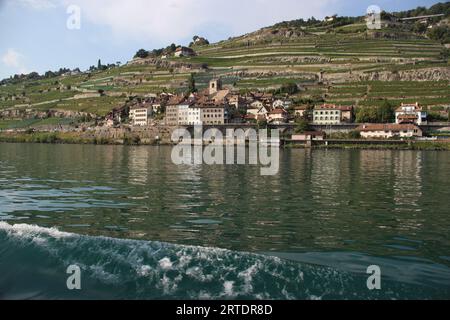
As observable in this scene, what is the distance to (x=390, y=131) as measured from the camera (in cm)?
8894

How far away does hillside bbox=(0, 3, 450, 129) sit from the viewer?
4355 inches

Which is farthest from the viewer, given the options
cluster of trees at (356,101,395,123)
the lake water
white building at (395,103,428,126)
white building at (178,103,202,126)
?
white building at (178,103,202,126)

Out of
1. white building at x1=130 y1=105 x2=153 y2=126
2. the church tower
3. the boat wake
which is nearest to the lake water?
the boat wake

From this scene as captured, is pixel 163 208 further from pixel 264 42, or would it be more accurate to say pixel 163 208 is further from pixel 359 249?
pixel 264 42

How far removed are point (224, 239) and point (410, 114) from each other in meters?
84.0

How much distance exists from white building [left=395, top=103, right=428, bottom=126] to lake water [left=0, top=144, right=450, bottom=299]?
64.0 metres

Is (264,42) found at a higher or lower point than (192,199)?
higher

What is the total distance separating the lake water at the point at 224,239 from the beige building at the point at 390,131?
6086 cm

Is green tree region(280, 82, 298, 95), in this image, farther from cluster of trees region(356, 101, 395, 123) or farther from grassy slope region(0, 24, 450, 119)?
cluster of trees region(356, 101, 395, 123)

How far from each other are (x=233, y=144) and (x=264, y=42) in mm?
97960

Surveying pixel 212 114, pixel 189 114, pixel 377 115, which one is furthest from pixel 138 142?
pixel 377 115
